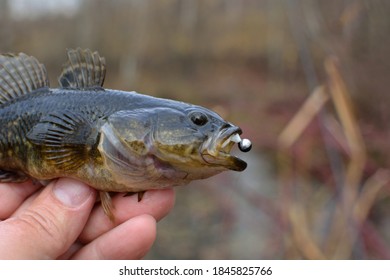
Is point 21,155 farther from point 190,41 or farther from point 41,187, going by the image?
point 190,41

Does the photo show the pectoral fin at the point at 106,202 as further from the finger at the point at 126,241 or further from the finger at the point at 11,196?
the finger at the point at 11,196

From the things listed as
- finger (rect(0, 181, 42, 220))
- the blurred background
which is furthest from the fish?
the blurred background

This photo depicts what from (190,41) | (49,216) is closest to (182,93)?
(190,41)

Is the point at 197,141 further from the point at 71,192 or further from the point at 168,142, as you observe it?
the point at 71,192

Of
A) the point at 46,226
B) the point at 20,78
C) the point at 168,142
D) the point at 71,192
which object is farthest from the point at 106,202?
the point at 20,78

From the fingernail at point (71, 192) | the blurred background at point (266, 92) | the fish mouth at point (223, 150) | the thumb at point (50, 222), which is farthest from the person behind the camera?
the blurred background at point (266, 92)

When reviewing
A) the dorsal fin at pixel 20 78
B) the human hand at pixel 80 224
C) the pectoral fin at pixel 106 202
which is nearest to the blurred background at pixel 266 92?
the human hand at pixel 80 224

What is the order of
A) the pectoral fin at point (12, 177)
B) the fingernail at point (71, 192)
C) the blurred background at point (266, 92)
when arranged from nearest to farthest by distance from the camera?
1. the fingernail at point (71, 192)
2. the pectoral fin at point (12, 177)
3. the blurred background at point (266, 92)
